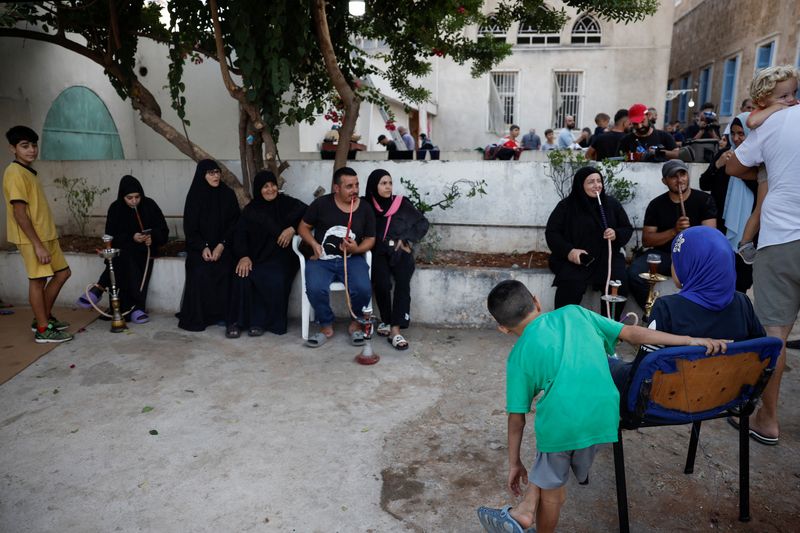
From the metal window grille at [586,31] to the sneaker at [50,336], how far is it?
16142 millimetres

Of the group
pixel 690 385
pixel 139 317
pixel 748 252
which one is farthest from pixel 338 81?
pixel 690 385

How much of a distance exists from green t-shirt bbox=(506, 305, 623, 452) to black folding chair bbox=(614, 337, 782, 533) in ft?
0.73

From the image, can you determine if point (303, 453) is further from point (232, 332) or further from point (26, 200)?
point (26, 200)

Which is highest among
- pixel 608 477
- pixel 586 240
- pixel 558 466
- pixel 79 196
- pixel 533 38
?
pixel 533 38

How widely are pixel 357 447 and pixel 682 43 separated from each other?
23536 mm

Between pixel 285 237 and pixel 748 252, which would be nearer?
pixel 748 252

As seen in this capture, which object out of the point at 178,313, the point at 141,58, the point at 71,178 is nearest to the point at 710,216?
the point at 178,313

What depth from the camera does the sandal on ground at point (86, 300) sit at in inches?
219

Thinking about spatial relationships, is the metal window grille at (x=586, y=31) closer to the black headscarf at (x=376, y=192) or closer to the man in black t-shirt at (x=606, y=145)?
the man in black t-shirt at (x=606, y=145)

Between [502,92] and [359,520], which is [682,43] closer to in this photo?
[502,92]

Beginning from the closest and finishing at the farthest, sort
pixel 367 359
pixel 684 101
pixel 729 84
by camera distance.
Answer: pixel 367 359 → pixel 729 84 → pixel 684 101

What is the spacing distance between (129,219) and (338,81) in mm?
2416

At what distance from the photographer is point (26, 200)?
4570 mm

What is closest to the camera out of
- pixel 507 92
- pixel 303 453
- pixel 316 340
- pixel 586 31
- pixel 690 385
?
pixel 690 385
